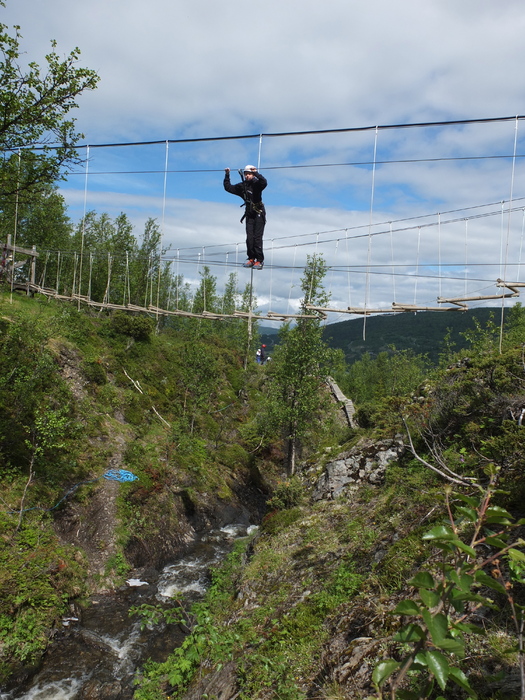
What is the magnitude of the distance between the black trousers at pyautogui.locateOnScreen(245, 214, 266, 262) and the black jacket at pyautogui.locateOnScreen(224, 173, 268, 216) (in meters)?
0.16

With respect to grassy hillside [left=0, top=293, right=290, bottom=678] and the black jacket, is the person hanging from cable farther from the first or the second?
grassy hillside [left=0, top=293, right=290, bottom=678]

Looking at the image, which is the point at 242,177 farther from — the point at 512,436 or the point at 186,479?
the point at 186,479

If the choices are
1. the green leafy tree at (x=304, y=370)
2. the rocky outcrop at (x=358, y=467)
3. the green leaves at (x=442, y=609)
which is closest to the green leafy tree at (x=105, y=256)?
the green leafy tree at (x=304, y=370)

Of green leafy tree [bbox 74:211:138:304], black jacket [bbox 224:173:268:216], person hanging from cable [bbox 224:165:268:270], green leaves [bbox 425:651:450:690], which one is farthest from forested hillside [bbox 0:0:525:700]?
green leafy tree [bbox 74:211:138:304]

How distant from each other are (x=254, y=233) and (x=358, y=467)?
27.6 ft

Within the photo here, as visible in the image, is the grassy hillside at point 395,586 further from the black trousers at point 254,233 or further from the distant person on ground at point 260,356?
the distant person on ground at point 260,356

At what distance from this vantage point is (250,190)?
9023mm

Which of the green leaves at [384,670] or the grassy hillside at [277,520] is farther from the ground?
the green leaves at [384,670]

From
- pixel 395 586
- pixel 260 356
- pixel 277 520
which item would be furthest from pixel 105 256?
pixel 395 586

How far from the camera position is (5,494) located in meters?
12.7

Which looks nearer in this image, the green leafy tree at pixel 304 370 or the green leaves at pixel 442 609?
the green leaves at pixel 442 609

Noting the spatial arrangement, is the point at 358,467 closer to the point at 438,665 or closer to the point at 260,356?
the point at 438,665

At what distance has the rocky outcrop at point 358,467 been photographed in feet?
43.1

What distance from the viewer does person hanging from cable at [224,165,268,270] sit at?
29.2 ft
